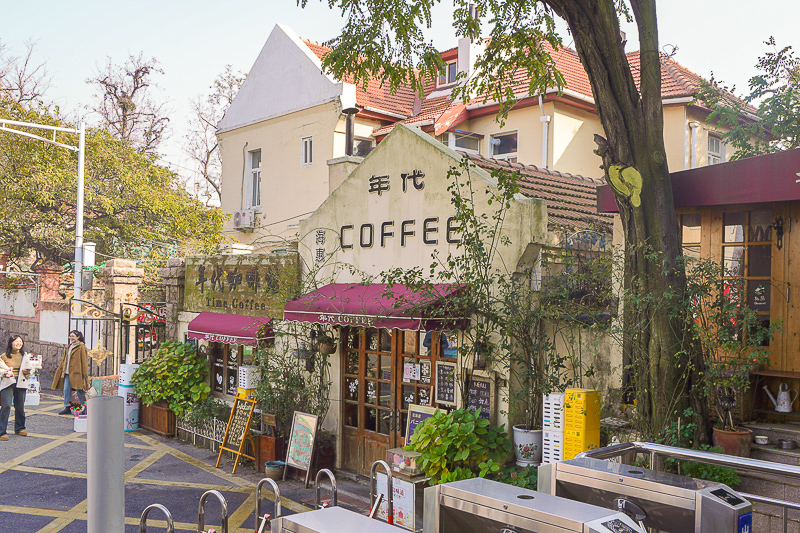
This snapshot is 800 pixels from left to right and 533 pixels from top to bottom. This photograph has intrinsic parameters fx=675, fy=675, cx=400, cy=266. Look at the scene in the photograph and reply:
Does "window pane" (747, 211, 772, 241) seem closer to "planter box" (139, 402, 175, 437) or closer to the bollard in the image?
the bollard

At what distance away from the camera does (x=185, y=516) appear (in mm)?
8422

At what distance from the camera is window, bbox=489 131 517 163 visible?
1662 cm

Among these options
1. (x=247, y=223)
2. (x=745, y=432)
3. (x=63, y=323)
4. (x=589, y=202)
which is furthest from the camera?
(x=247, y=223)

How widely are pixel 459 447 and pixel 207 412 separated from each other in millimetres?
6086

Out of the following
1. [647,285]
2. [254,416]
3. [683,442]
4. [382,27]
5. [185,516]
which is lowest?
[185,516]

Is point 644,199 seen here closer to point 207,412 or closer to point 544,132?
point 207,412

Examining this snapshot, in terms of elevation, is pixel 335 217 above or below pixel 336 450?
above

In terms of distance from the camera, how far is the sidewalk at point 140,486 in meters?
8.28

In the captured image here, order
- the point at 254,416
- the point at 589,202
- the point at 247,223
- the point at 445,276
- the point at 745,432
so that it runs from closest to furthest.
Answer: the point at 745,432, the point at 445,276, the point at 589,202, the point at 254,416, the point at 247,223

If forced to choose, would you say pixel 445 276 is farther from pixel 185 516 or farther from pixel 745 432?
pixel 185 516

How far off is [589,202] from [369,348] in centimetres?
400

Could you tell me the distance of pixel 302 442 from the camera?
988cm

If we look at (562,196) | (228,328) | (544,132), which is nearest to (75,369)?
(228,328)

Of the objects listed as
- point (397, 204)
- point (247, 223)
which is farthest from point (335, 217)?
point (247, 223)
